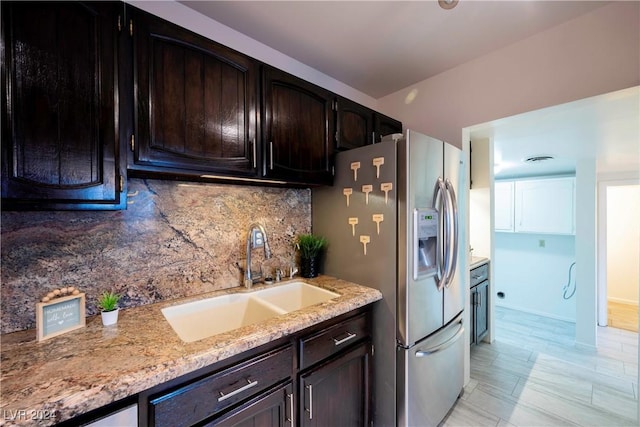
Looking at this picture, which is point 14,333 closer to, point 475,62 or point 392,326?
point 392,326

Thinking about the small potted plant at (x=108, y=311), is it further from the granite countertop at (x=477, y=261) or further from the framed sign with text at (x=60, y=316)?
the granite countertop at (x=477, y=261)

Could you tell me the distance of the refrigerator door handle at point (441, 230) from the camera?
1.64 m

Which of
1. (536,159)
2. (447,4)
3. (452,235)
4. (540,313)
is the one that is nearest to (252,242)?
(452,235)

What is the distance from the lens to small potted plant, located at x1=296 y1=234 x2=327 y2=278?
1874 mm

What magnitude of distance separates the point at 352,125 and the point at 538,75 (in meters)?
1.24

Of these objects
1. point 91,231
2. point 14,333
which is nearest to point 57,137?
point 91,231

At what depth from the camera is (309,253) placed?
1870 mm

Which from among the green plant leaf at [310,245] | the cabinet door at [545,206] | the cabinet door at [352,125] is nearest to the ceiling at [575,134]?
the cabinet door at [545,206]

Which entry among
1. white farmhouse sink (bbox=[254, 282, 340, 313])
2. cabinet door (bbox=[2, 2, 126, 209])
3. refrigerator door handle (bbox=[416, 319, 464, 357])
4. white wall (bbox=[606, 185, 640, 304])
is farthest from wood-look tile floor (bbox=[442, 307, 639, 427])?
cabinet door (bbox=[2, 2, 126, 209])

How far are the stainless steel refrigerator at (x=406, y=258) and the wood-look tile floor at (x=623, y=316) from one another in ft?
11.6

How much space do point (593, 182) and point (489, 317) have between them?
194cm

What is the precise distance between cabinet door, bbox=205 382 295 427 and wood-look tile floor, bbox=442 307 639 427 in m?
1.36

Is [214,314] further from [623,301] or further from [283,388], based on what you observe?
[623,301]

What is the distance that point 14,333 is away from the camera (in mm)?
1006
